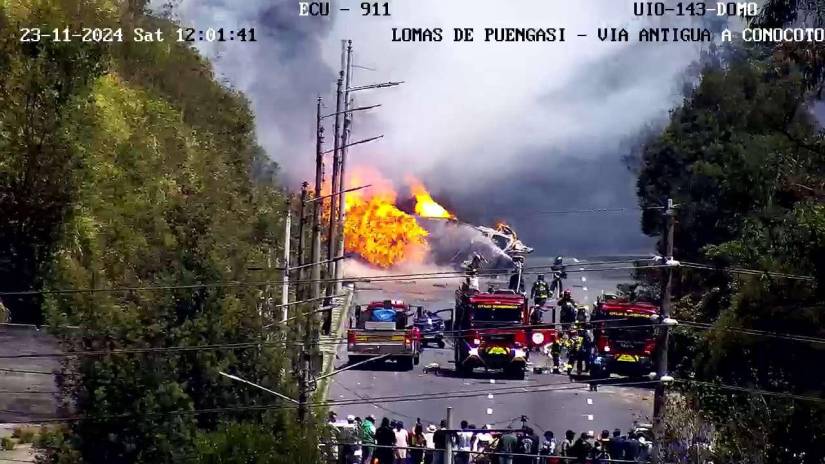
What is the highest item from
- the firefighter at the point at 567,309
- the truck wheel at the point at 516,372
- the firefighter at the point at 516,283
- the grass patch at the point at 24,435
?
the firefighter at the point at 516,283

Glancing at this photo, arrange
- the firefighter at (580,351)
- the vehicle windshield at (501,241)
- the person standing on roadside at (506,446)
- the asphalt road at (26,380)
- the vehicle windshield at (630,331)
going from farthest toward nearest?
the vehicle windshield at (501,241) → the firefighter at (580,351) → the vehicle windshield at (630,331) → the asphalt road at (26,380) → the person standing on roadside at (506,446)

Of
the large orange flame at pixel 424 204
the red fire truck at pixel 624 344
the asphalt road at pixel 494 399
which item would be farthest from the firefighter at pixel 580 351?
the large orange flame at pixel 424 204

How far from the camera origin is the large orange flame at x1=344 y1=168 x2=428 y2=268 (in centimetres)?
5772

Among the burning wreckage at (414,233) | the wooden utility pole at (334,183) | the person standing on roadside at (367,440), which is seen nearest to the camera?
the person standing on roadside at (367,440)

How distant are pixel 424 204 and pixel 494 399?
20417 mm

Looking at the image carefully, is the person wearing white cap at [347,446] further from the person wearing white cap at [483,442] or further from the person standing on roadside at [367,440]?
the person wearing white cap at [483,442]

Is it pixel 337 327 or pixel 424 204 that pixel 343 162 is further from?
pixel 424 204

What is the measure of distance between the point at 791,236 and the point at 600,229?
3192cm

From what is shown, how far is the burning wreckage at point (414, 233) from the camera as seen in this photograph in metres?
56.2

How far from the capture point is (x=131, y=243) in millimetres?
37969

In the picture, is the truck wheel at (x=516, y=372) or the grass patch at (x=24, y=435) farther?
the truck wheel at (x=516, y=372)

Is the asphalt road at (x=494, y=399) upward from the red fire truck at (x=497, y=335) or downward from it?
downward

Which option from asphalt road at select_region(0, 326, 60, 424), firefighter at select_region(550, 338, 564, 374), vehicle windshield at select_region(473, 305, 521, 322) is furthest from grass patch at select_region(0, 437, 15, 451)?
firefighter at select_region(550, 338, 564, 374)

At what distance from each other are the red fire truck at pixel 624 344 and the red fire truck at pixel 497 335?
2596 millimetres
